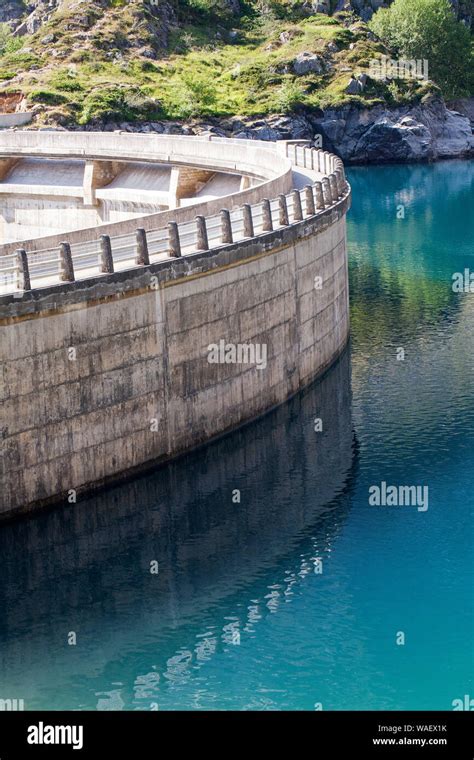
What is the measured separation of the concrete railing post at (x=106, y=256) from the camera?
108 ft

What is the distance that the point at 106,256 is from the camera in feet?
108

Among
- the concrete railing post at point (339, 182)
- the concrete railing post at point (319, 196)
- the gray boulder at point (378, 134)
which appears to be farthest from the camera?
the gray boulder at point (378, 134)

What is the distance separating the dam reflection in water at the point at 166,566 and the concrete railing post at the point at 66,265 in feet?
19.8

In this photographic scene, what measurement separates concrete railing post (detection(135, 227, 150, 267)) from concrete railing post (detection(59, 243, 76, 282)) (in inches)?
101

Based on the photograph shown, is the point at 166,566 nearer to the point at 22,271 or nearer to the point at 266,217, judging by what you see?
the point at 22,271

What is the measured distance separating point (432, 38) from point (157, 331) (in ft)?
342

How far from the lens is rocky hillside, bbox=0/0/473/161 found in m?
115

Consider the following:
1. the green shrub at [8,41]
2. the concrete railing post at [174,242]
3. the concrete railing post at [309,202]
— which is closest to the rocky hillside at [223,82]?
the green shrub at [8,41]

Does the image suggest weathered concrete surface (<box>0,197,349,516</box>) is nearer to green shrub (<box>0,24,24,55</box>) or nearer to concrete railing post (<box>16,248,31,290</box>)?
concrete railing post (<box>16,248,31,290</box>)

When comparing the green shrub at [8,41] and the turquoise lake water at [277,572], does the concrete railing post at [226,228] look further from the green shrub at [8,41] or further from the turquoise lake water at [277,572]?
the green shrub at [8,41]

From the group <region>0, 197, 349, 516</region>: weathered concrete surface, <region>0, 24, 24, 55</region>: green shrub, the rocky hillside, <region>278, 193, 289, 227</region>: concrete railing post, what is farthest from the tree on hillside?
<region>278, 193, 289, 227</region>: concrete railing post

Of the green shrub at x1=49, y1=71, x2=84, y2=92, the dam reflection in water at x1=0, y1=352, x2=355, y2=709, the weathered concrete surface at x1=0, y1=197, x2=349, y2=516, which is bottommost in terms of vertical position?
the dam reflection in water at x1=0, y1=352, x2=355, y2=709

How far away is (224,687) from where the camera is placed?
1005 inches
